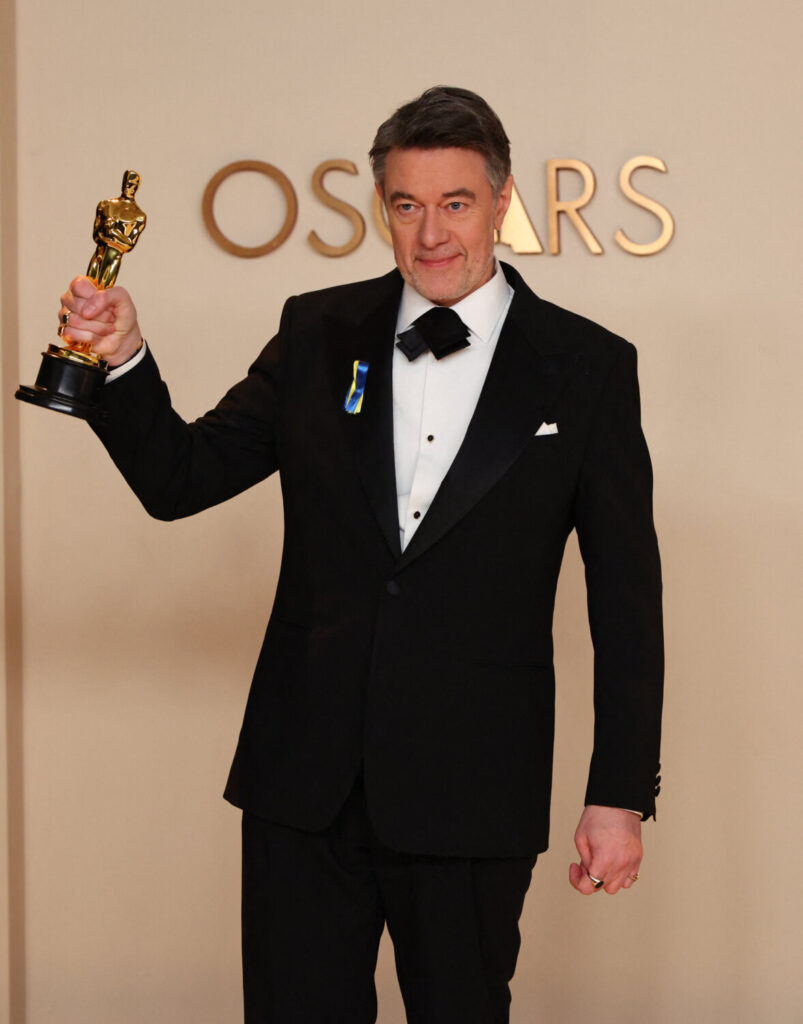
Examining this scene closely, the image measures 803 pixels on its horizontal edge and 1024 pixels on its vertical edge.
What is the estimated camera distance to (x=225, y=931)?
11.0ft

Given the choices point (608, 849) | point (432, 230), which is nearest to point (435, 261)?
point (432, 230)

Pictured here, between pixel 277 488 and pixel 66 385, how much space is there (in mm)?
1525

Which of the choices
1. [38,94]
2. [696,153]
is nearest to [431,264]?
[696,153]

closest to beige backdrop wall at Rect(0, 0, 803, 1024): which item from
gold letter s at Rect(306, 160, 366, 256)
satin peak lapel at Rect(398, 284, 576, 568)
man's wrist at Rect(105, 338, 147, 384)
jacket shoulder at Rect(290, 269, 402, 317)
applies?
Result: gold letter s at Rect(306, 160, 366, 256)

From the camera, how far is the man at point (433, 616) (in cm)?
195

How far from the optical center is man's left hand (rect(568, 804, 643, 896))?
1959 mm

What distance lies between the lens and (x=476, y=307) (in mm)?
2064

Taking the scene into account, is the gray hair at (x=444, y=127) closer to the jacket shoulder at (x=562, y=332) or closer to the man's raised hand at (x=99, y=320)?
the jacket shoulder at (x=562, y=332)

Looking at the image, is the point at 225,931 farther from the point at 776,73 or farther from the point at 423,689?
the point at 776,73

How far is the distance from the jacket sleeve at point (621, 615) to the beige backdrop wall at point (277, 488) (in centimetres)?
120

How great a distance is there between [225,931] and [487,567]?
5.60ft

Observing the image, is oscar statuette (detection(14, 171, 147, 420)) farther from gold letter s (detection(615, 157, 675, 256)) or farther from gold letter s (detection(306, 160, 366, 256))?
gold letter s (detection(615, 157, 675, 256))

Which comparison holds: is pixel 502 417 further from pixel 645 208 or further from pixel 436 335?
pixel 645 208

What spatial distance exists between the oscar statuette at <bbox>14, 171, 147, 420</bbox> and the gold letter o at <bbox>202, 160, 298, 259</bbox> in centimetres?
138
